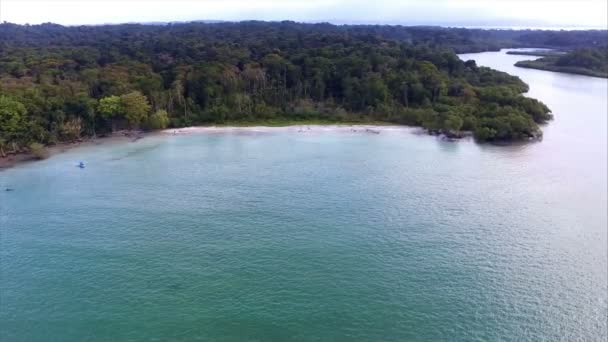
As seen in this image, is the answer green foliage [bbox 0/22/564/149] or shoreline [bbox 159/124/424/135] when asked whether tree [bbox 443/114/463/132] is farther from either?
shoreline [bbox 159/124/424/135]

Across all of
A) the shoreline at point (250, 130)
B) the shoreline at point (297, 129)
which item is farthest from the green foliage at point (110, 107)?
the shoreline at point (297, 129)

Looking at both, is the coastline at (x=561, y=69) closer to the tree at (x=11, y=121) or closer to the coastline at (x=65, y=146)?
the coastline at (x=65, y=146)

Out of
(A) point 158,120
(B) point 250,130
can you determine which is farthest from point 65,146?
(B) point 250,130

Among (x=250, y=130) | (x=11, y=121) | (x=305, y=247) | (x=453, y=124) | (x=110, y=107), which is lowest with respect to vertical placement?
(x=305, y=247)

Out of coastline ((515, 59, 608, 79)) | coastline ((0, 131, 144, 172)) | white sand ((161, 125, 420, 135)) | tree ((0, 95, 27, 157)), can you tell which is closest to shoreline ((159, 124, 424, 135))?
white sand ((161, 125, 420, 135))

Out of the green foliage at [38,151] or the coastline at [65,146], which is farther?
the green foliage at [38,151]

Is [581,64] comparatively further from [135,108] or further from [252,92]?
[135,108]
